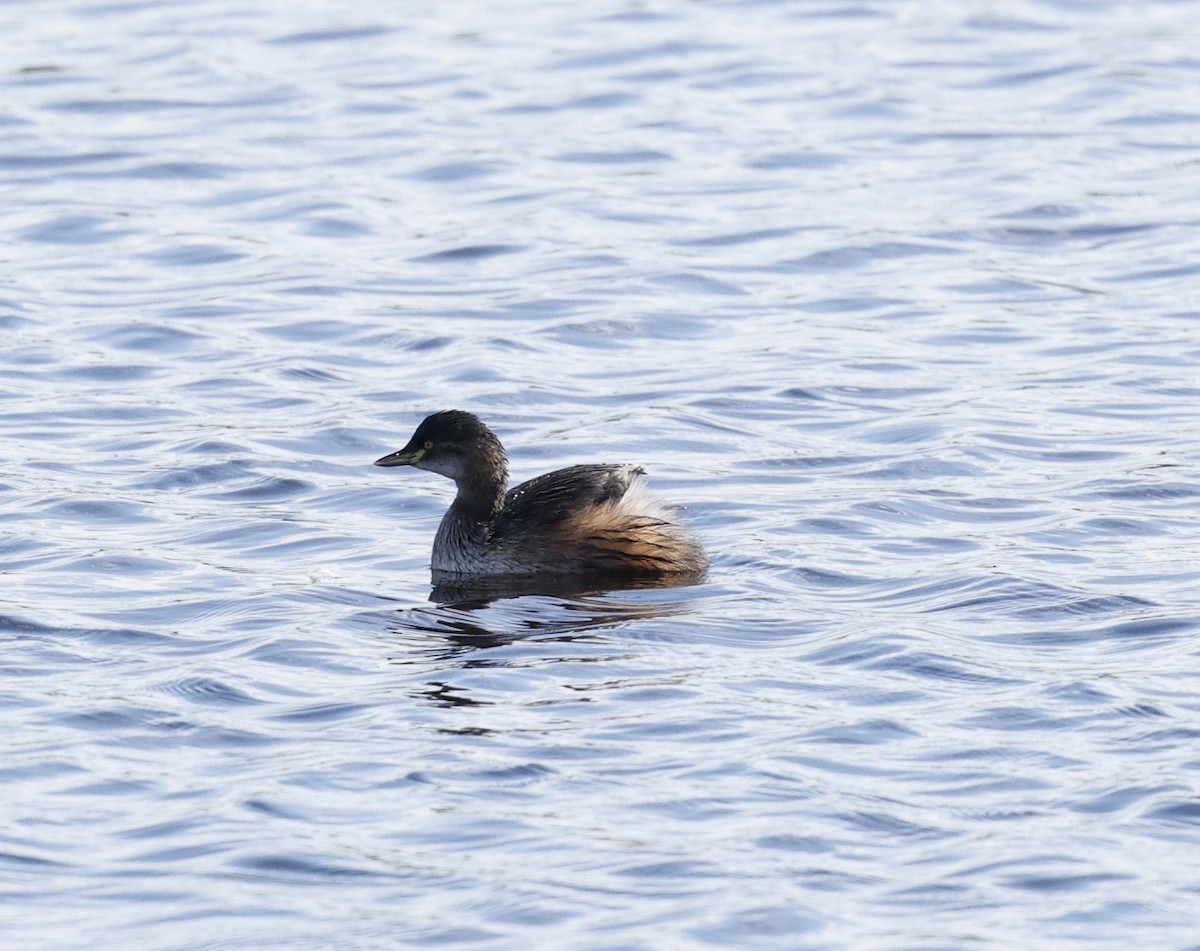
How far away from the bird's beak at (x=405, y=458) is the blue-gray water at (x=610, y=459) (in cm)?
35

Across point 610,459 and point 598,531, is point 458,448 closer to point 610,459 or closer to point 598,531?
point 598,531

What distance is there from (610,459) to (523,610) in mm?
2055

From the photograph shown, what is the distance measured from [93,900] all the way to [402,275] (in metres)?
8.71

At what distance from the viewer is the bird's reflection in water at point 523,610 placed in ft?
30.7

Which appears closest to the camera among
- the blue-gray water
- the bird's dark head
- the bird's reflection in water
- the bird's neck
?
the blue-gray water

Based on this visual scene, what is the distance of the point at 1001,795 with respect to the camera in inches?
290

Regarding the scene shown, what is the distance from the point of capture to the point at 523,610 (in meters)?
9.77

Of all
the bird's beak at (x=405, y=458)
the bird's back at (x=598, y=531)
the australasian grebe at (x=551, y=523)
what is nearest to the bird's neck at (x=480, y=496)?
the australasian grebe at (x=551, y=523)

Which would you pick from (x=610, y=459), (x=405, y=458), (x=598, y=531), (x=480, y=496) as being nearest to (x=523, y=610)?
(x=598, y=531)

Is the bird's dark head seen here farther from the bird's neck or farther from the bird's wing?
the bird's wing

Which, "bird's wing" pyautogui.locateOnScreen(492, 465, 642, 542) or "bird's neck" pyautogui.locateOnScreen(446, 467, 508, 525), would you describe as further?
"bird's neck" pyautogui.locateOnScreen(446, 467, 508, 525)

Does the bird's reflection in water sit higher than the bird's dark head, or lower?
lower

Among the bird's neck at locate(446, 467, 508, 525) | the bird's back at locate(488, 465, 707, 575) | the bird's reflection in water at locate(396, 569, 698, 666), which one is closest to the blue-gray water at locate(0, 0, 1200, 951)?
the bird's reflection in water at locate(396, 569, 698, 666)

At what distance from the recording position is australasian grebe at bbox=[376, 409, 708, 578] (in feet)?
33.2
